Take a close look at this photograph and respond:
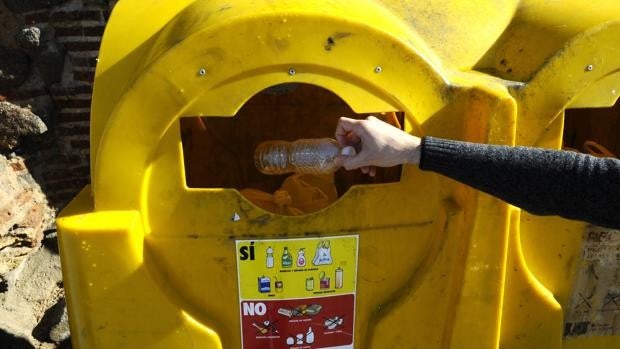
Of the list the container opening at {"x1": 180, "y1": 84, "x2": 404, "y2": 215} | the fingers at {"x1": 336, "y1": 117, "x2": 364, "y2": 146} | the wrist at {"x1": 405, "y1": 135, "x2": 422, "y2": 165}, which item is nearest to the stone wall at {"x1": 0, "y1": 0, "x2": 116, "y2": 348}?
the container opening at {"x1": 180, "y1": 84, "x2": 404, "y2": 215}

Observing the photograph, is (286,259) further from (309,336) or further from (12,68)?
(12,68)

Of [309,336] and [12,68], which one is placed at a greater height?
[12,68]

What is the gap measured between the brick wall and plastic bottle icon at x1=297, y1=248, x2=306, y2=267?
230cm

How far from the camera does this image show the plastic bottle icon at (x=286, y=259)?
1.79 m

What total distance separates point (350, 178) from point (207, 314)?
752mm

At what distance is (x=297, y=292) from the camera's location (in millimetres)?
1832

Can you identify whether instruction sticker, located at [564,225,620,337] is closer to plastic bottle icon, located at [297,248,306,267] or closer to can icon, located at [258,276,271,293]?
plastic bottle icon, located at [297,248,306,267]

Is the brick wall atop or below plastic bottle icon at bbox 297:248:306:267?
atop

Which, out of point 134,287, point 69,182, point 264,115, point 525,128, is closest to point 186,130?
point 264,115

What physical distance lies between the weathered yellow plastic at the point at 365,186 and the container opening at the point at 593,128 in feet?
1.68

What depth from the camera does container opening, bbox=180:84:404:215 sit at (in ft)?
7.07

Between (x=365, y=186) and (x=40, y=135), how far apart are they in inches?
97.8

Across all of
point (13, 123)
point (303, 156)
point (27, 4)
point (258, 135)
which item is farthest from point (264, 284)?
point (27, 4)

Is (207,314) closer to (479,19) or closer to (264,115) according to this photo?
(264,115)
